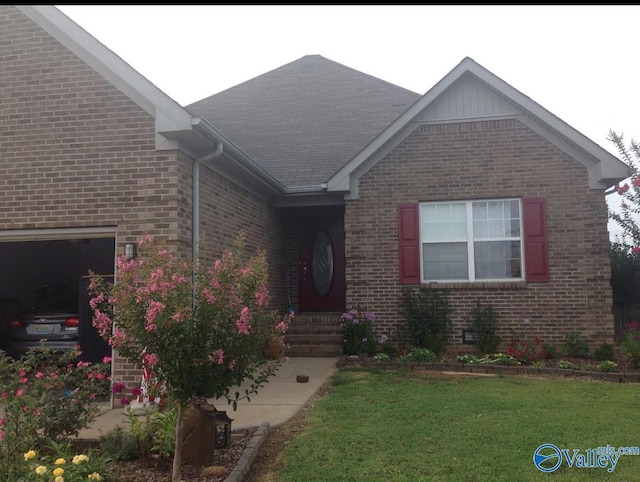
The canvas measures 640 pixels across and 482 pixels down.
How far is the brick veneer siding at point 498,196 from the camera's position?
10195mm

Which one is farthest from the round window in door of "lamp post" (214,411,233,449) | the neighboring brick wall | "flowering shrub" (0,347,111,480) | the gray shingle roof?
"flowering shrub" (0,347,111,480)

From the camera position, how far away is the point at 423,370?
8867mm

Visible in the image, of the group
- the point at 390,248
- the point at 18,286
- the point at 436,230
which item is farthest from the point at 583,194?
the point at 18,286

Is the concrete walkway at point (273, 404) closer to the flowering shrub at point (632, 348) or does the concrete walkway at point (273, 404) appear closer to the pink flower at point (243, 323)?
the pink flower at point (243, 323)

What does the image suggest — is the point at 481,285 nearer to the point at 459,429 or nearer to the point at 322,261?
the point at 322,261

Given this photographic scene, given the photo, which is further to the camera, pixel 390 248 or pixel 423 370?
pixel 390 248

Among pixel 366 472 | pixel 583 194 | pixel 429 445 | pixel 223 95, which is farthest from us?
pixel 223 95

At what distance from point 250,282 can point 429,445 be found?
225 centimetres

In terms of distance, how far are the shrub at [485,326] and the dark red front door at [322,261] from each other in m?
3.58

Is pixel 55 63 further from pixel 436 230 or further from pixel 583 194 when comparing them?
pixel 583 194

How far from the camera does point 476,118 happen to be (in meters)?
10.9

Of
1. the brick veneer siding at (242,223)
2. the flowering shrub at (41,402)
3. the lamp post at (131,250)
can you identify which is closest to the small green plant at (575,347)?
the brick veneer siding at (242,223)

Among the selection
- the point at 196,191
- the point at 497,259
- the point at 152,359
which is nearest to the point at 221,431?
the point at 152,359

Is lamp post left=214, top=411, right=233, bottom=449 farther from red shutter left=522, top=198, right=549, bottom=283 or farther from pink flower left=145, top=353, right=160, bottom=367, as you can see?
red shutter left=522, top=198, right=549, bottom=283
